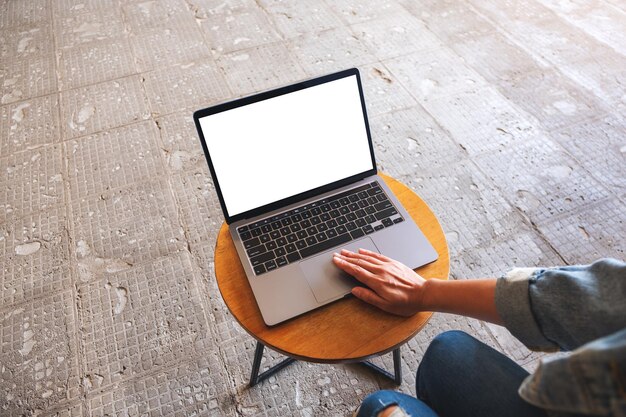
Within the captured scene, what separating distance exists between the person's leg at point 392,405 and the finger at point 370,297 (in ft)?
0.53

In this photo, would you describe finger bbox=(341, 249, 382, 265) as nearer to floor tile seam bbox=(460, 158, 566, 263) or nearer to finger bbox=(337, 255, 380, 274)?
finger bbox=(337, 255, 380, 274)

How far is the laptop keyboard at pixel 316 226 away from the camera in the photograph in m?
1.05

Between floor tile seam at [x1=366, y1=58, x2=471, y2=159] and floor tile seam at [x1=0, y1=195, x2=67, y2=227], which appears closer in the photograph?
floor tile seam at [x1=0, y1=195, x2=67, y2=227]

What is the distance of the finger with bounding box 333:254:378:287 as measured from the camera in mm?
964

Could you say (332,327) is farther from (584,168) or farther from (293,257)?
(584,168)

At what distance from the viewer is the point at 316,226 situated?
3.59 ft

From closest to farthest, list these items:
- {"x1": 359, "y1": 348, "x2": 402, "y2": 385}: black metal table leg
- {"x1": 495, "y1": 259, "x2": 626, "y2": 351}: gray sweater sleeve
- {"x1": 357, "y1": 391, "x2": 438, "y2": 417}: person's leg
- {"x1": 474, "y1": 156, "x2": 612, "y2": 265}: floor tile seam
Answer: {"x1": 495, "y1": 259, "x2": 626, "y2": 351}: gray sweater sleeve → {"x1": 357, "y1": 391, "x2": 438, "y2": 417}: person's leg → {"x1": 359, "y1": 348, "x2": 402, "y2": 385}: black metal table leg → {"x1": 474, "y1": 156, "x2": 612, "y2": 265}: floor tile seam

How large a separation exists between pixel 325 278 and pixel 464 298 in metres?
0.27

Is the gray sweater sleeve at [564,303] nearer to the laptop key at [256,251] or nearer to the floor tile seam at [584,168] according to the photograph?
the laptop key at [256,251]

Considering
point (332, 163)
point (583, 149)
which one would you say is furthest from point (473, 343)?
point (583, 149)

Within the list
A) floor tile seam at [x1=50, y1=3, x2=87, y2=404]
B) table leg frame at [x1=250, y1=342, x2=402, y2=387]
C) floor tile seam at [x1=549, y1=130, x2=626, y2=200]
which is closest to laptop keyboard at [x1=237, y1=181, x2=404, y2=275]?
table leg frame at [x1=250, y1=342, x2=402, y2=387]

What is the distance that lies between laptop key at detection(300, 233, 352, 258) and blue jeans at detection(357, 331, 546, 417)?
29 centimetres

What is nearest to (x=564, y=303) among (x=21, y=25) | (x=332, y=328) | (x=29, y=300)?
(x=332, y=328)

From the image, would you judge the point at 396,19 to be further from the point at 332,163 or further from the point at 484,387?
the point at 484,387
